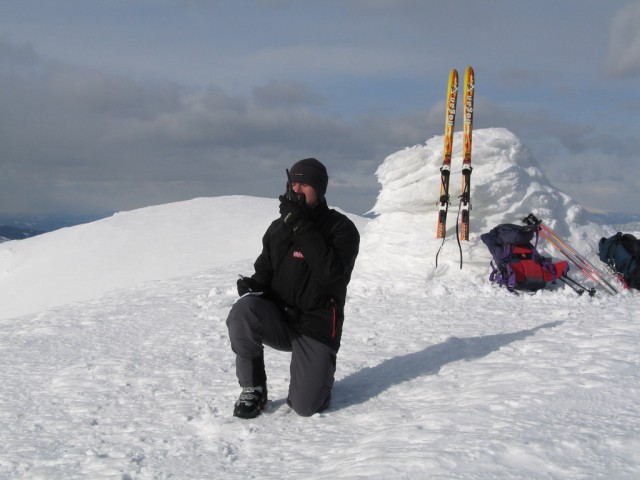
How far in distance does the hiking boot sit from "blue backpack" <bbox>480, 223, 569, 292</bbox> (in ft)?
16.2

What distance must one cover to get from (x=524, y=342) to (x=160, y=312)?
4.04 meters

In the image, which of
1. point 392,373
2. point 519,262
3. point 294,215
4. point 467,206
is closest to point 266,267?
point 294,215

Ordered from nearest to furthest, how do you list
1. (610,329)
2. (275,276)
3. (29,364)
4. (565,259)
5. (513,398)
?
(513,398)
(275,276)
(29,364)
(610,329)
(565,259)

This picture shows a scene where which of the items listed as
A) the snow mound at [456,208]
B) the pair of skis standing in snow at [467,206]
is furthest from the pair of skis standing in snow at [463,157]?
the snow mound at [456,208]

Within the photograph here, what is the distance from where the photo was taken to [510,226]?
26.0ft

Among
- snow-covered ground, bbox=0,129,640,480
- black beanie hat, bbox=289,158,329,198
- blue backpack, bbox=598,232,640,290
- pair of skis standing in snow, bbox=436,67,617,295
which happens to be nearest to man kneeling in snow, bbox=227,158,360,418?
black beanie hat, bbox=289,158,329,198

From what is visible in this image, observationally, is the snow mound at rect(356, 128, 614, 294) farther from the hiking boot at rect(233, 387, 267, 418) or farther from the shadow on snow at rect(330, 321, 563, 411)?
the hiking boot at rect(233, 387, 267, 418)

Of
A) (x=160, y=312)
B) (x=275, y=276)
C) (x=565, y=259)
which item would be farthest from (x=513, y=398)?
(x=565, y=259)

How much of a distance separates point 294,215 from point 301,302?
557mm

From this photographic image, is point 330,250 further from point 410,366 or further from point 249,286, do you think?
point 410,366

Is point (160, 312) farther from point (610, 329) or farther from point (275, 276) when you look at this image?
point (610, 329)

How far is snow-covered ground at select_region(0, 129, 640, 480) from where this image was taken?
2.67 m

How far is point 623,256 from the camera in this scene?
26.2 feet

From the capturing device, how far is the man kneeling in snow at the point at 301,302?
340 centimetres
